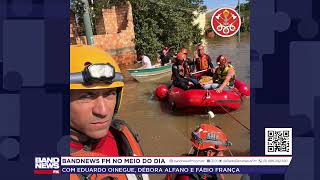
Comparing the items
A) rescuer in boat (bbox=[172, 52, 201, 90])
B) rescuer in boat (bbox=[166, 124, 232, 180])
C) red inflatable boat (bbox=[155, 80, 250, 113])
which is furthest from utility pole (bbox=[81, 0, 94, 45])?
rescuer in boat (bbox=[172, 52, 201, 90])

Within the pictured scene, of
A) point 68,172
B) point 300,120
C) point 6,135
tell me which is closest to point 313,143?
point 300,120

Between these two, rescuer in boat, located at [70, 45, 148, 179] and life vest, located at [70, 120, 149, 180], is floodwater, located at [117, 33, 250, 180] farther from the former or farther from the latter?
rescuer in boat, located at [70, 45, 148, 179]

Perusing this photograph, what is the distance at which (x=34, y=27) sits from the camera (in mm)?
1997

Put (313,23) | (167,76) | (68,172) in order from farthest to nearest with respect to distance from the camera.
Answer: (167,76) → (68,172) → (313,23)

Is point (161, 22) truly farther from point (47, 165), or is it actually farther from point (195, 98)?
point (195, 98)

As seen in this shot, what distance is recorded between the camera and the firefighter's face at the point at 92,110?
6.72ft

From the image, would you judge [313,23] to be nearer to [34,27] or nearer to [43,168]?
[34,27]

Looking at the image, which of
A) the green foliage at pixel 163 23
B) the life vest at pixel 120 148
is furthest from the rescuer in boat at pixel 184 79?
the life vest at pixel 120 148

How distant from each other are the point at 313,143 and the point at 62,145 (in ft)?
A: 4.09

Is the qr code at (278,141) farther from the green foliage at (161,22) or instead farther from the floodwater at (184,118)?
the green foliage at (161,22)

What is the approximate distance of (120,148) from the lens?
232 centimetres

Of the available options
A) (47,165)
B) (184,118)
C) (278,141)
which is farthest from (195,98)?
(47,165)

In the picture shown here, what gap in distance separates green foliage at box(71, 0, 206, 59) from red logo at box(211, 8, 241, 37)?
0.68ft

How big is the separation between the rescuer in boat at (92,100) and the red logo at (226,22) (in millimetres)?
585
